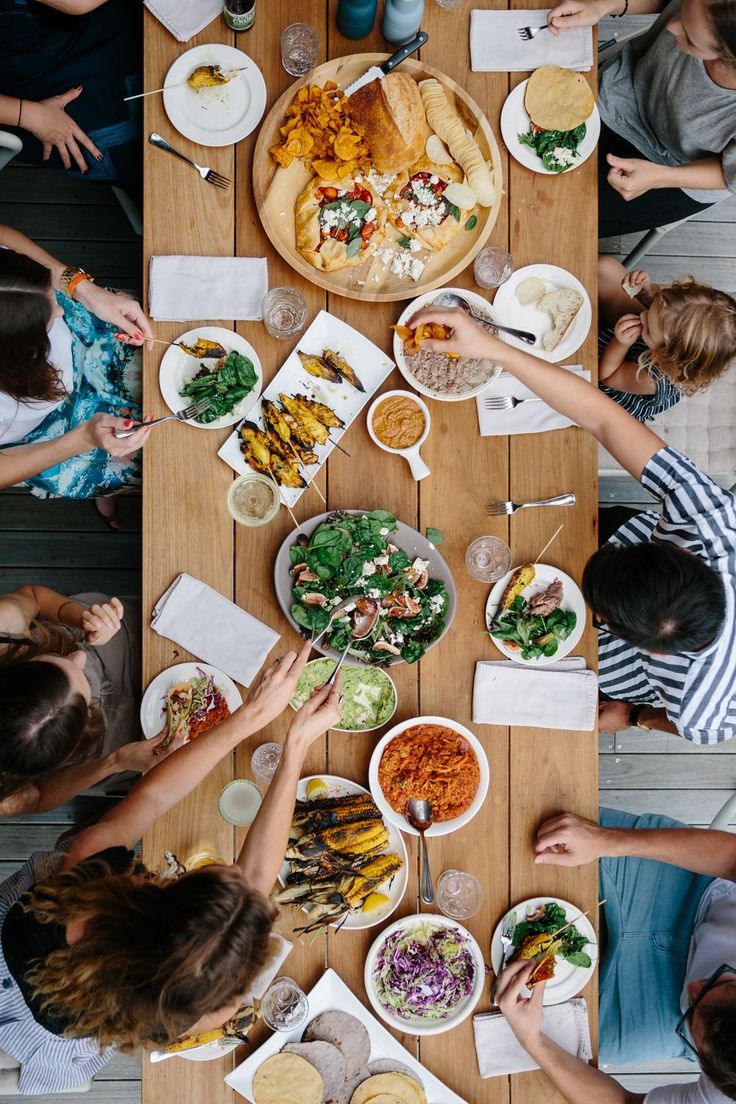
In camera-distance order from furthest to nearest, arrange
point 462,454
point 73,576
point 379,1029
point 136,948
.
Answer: point 73,576 → point 462,454 → point 379,1029 → point 136,948

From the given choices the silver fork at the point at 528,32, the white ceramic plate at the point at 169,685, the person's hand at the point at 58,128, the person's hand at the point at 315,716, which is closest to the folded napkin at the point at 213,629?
the white ceramic plate at the point at 169,685

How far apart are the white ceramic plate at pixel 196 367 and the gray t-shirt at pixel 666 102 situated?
1.52 meters

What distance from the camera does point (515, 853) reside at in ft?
7.84

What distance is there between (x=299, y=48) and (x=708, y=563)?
1.95 meters

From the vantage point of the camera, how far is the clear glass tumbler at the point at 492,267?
7.97 feet

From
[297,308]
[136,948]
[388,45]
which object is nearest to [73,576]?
[297,308]

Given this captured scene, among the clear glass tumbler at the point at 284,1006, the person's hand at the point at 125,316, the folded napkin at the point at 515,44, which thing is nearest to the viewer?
the clear glass tumbler at the point at 284,1006

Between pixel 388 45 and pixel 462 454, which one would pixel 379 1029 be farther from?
pixel 388 45

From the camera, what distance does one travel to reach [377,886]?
2285mm

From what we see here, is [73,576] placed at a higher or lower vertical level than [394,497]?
lower

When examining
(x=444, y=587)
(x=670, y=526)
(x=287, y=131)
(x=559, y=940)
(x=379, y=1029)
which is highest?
(x=287, y=131)

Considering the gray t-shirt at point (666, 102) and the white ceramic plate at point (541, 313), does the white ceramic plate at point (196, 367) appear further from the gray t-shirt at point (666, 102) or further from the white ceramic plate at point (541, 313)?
the gray t-shirt at point (666, 102)

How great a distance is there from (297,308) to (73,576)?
1749 mm

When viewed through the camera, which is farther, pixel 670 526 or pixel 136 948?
pixel 670 526
